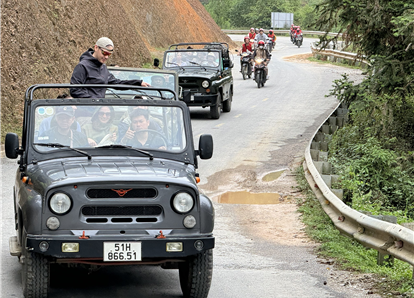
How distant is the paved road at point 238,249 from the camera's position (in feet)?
22.1

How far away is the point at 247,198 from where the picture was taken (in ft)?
39.0

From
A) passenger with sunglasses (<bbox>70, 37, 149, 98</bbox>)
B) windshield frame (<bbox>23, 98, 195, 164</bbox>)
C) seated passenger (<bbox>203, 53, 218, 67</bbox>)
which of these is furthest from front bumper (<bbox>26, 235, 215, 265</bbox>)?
seated passenger (<bbox>203, 53, 218, 67</bbox>)

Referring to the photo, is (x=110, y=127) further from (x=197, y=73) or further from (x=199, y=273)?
(x=197, y=73)

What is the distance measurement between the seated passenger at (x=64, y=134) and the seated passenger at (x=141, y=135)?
0.41m

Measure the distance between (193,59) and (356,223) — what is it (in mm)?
13033

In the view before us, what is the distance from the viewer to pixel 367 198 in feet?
37.8

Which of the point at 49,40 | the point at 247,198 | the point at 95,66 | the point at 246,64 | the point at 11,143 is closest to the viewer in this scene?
the point at 11,143

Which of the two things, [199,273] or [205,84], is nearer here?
[199,273]

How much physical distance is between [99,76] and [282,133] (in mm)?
10149

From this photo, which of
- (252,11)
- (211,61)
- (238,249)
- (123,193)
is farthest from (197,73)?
(252,11)

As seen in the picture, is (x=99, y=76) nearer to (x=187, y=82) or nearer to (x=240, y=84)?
(x=187, y=82)

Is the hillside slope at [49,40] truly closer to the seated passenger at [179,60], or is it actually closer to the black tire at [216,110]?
the seated passenger at [179,60]

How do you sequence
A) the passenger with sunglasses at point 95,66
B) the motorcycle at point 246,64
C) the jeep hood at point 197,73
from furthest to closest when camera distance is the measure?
the motorcycle at point 246,64, the jeep hood at point 197,73, the passenger with sunglasses at point 95,66

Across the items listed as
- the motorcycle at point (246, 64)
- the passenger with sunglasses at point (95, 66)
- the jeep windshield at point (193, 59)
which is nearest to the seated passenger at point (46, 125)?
the passenger with sunglasses at point (95, 66)
